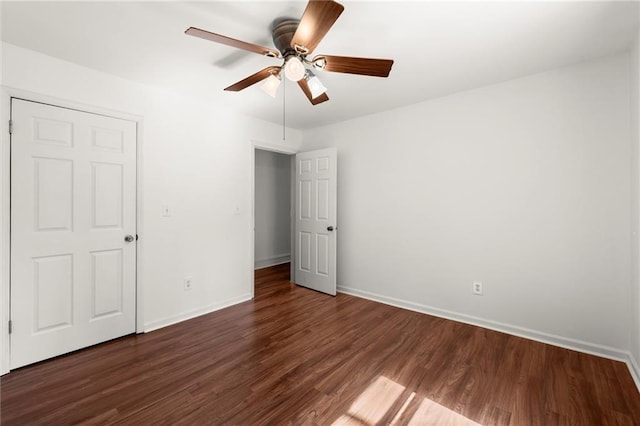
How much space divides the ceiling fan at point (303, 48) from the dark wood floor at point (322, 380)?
2063 millimetres

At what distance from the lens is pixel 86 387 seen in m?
1.95

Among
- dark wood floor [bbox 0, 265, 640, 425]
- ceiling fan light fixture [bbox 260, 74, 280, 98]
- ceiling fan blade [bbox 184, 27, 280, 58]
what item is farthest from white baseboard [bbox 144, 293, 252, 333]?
ceiling fan blade [bbox 184, 27, 280, 58]

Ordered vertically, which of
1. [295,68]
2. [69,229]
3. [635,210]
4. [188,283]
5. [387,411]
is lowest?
[387,411]

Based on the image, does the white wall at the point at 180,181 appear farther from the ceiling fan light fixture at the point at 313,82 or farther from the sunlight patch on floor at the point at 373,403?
the sunlight patch on floor at the point at 373,403

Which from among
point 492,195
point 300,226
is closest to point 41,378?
point 300,226

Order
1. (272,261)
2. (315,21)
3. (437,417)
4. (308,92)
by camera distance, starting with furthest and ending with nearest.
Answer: (272,261) < (308,92) < (437,417) < (315,21)

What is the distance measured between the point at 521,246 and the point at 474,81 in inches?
63.9

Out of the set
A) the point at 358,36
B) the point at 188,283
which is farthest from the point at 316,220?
the point at 358,36

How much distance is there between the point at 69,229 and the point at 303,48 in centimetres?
240

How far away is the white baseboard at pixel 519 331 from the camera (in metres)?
2.27

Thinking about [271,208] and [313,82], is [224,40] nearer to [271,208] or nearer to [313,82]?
[313,82]

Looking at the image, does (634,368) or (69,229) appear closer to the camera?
(634,368)

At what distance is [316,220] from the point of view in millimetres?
4086

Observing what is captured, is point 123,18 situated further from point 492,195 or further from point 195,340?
point 492,195
